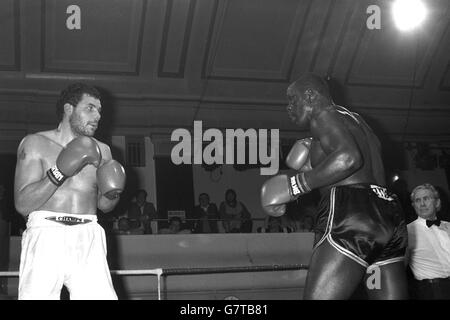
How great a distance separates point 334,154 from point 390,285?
1.67 feet

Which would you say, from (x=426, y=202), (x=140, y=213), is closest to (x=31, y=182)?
(x=426, y=202)

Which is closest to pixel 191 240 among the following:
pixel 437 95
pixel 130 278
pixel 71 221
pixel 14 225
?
pixel 130 278

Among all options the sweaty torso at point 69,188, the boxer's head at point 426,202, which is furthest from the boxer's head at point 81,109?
the boxer's head at point 426,202

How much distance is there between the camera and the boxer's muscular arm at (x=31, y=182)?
212 centimetres

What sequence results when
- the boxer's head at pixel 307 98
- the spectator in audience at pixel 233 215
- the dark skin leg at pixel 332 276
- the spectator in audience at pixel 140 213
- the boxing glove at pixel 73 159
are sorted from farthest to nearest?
the spectator in audience at pixel 233 215 → the spectator in audience at pixel 140 213 → the boxer's head at pixel 307 98 → the boxing glove at pixel 73 159 → the dark skin leg at pixel 332 276

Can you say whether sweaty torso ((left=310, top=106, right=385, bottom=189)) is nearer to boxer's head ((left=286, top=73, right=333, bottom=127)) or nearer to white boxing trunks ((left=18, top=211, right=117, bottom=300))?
boxer's head ((left=286, top=73, right=333, bottom=127))

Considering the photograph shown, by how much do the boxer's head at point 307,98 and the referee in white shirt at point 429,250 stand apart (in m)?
1.37

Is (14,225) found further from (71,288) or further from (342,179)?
(342,179)

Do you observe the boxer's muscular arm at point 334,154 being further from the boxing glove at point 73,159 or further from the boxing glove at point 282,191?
the boxing glove at point 73,159

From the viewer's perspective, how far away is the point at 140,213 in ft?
20.0

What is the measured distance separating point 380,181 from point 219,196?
5275 mm

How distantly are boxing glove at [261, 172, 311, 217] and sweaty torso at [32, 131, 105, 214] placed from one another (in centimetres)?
69

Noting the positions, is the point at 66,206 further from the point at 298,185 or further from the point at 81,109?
the point at 298,185

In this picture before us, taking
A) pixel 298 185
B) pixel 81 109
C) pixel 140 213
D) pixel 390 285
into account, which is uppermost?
pixel 81 109
